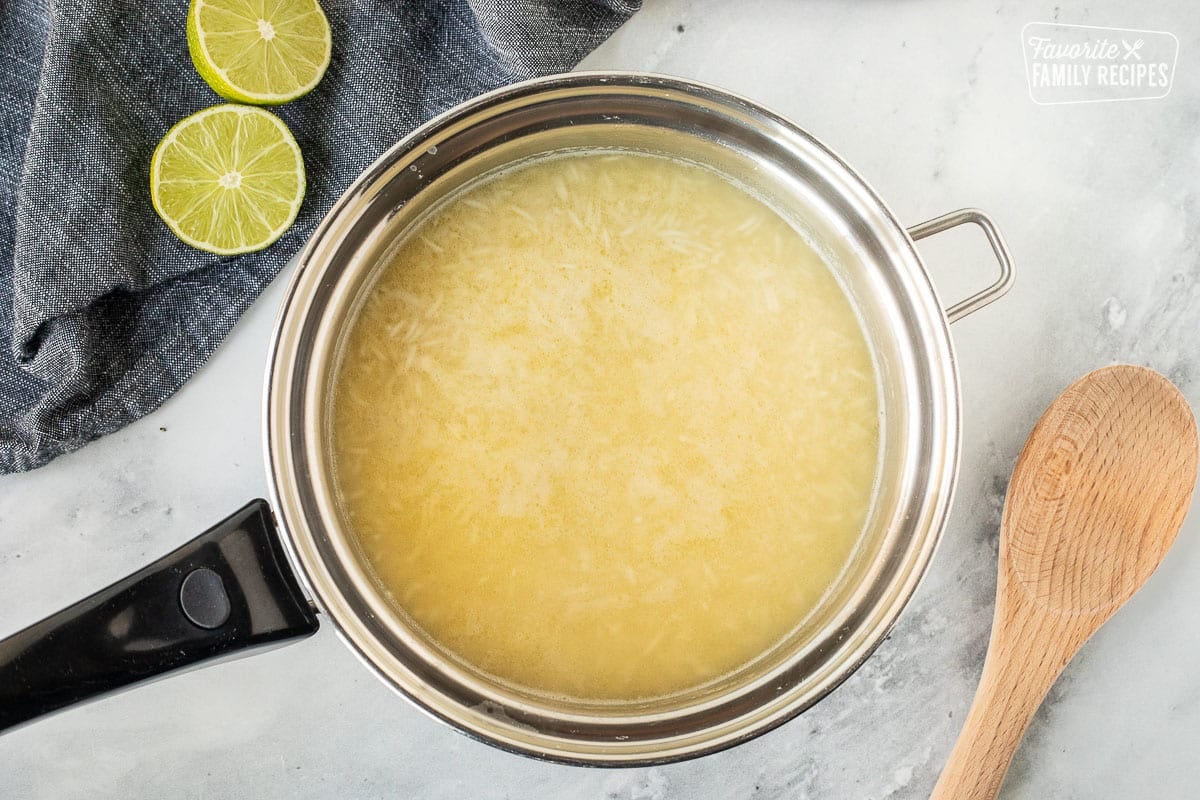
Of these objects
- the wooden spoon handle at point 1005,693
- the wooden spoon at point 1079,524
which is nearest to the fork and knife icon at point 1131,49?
the wooden spoon at point 1079,524

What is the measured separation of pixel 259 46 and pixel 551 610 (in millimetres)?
775

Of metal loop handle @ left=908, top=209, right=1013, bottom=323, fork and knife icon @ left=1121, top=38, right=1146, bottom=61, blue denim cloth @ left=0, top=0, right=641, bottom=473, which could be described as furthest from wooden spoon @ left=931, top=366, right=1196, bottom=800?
blue denim cloth @ left=0, top=0, right=641, bottom=473

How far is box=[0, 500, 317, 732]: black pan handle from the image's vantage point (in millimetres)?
833

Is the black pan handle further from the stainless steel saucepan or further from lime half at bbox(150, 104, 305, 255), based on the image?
lime half at bbox(150, 104, 305, 255)

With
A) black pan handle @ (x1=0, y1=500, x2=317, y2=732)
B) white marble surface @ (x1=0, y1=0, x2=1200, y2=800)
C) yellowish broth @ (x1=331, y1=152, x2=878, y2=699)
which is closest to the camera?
black pan handle @ (x1=0, y1=500, x2=317, y2=732)

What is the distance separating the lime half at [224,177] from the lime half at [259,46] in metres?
0.03

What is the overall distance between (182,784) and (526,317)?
0.80 m

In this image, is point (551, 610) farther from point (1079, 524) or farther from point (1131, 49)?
point (1131, 49)

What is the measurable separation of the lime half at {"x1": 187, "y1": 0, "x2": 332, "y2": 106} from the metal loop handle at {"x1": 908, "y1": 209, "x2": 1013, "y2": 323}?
770 mm

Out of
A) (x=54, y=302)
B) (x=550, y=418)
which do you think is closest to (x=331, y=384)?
(x=550, y=418)

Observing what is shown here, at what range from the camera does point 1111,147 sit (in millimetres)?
1262

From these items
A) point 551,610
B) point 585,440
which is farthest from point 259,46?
point 551,610

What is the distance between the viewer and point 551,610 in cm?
99

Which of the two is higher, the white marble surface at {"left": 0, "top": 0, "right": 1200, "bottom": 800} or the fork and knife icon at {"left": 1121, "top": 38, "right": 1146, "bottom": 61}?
the fork and knife icon at {"left": 1121, "top": 38, "right": 1146, "bottom": 61}
